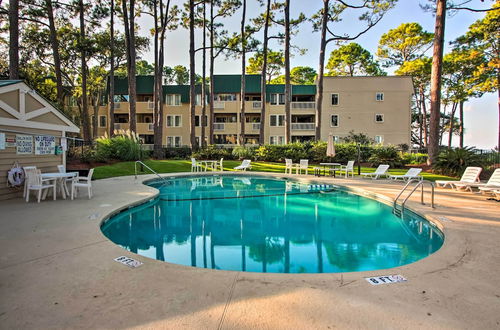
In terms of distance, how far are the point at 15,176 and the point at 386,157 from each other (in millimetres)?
18534

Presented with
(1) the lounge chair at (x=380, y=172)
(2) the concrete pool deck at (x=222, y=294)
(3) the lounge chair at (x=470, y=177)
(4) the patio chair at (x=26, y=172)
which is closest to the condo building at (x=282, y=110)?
(1) the lounge chair at (x=380, y=172)

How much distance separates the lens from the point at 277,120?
30484 mm

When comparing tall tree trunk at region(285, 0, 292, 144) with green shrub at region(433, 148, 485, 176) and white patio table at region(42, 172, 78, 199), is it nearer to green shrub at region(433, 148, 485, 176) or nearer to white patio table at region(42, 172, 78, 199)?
green shrub at region(433, 148, 485, 176)

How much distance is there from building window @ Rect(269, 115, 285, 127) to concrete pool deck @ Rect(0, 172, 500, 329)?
26688mm

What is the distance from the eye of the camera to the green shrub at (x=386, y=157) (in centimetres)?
1792

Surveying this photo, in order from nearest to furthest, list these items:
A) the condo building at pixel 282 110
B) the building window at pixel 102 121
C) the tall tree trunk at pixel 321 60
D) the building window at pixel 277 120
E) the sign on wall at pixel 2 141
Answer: the sign on wall at pixel 2 141 < the tall tree trunk at pixel 321 60 < the condo building at pixel 282 110 < the building window at pixel 277 120 < the building window at pixel 102 121

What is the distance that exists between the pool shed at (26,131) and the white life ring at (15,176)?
0.12 metres

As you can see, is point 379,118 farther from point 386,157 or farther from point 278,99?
point 386,157

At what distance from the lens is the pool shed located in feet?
24.8

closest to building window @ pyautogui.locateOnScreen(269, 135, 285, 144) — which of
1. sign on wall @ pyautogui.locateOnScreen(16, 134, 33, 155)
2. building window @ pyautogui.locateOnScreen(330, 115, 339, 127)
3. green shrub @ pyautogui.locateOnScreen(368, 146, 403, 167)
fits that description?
building window @ pyautogui.locateOnScreen(330, 115, 339, 127)

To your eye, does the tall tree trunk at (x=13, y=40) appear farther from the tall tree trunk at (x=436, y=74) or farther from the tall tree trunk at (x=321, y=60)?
the tall tree trunk at (x=436, y=74)

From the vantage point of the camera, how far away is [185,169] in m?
17.4

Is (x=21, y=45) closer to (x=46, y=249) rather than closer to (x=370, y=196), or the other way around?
(x=46, y=249)

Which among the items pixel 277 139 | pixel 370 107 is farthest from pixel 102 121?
pixel 370 107
